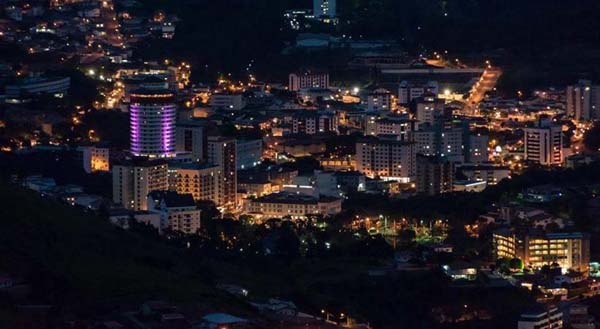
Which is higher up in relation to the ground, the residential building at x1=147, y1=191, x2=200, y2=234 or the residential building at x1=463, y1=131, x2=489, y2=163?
Answer: the residential building at x1=463, y1=131, x2=489, y2=163

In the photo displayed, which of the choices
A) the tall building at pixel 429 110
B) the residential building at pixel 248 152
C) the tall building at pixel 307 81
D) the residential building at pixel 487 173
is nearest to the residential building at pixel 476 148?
the residential building at pixel 487 173

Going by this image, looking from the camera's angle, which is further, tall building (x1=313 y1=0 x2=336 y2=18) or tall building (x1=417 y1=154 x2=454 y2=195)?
tall building (x1=313 y1=0 x2=336 y2=18)

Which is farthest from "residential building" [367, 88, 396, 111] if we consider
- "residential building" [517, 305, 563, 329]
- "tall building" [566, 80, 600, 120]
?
"residential building" [517, 305, 563, 329]

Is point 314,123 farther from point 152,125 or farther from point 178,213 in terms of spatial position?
point 178,213

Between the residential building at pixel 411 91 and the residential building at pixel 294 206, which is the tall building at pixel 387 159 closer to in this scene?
the residential building at pixel 294 206

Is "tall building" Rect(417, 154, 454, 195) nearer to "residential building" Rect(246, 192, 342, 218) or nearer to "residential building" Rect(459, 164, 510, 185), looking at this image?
"residential building" Rect(459, 164, 510, 185)

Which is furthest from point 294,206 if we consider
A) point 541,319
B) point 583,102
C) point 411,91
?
point 411,91
